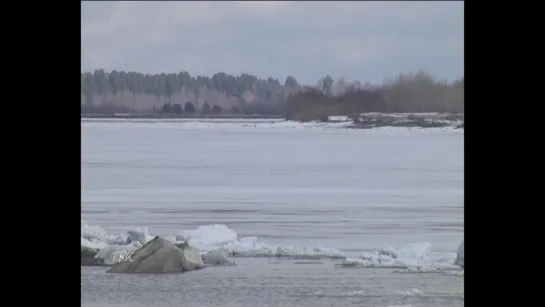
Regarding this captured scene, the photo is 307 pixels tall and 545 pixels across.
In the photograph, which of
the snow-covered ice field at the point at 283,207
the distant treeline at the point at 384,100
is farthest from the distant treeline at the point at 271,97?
the snow-covered ice field at the point at 283,207

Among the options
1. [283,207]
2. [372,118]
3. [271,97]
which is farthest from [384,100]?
[283,207]

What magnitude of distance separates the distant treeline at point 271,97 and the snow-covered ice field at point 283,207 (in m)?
0.12

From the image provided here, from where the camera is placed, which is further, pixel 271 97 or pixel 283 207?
pixel 283 207

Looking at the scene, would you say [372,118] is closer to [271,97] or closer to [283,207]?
[271,97]

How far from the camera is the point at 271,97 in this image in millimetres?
4176

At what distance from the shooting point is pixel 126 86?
4402mm

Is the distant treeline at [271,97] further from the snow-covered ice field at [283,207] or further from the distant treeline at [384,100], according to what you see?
the snow-covered ice field at [283,207]

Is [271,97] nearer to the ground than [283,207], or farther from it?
farther from it

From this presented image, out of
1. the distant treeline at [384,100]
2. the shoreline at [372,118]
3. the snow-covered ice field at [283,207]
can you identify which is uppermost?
the distant treeline at [384,100]

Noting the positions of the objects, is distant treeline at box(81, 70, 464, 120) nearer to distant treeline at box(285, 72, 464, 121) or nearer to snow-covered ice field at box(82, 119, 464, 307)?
distant treeline at box(285, 72, 464, 121)

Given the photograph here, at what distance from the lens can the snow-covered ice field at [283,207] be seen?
324 centimetres

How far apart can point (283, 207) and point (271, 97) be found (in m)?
0.65

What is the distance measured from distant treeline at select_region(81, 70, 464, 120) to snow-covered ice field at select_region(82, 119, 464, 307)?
0.39 ft
